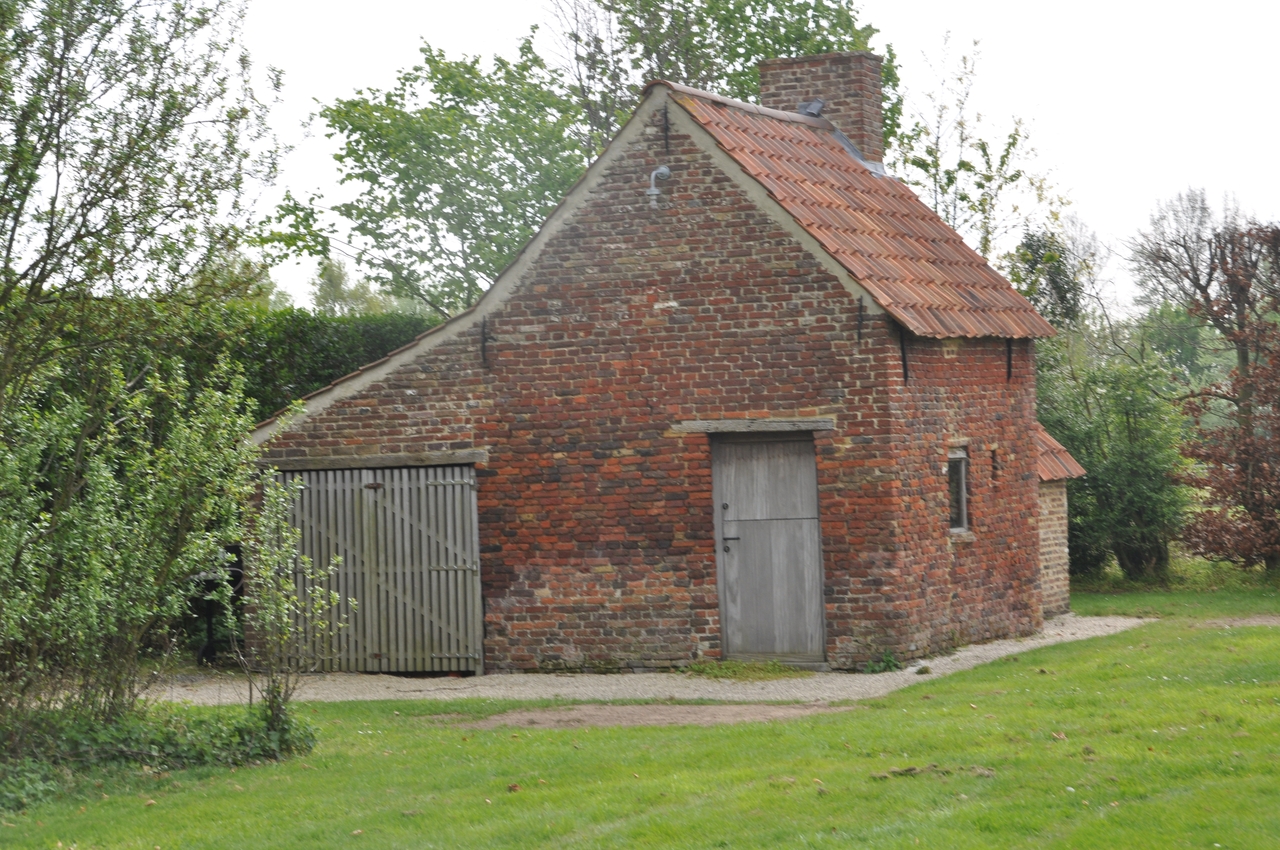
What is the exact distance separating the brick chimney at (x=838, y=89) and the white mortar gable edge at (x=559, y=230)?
399 cm

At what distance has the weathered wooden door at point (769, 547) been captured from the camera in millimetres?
14227

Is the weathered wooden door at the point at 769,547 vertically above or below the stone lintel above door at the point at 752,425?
below

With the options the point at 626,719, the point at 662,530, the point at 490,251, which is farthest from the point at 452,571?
the point at 490,251

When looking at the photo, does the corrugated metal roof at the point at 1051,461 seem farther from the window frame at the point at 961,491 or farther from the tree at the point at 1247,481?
the tree at the point at 1247,481

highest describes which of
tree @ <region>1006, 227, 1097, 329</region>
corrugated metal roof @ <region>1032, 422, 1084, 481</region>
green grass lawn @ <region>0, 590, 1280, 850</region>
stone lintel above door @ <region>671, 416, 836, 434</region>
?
tree @ <region>1006, 227, 1097, 329</region>

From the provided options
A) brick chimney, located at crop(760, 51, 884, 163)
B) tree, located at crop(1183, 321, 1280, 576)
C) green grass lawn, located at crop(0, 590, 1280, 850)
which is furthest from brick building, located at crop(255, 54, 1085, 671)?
tree, located at crop(1183, 321, 1280, 576)

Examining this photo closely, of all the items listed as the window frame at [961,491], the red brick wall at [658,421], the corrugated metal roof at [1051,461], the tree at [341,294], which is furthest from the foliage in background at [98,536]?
the tree at [341,294]

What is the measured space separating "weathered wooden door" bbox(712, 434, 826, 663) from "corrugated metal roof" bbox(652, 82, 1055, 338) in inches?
74.4

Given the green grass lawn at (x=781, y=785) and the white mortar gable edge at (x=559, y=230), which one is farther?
the white mortar gable edge at (x=559, y=230)

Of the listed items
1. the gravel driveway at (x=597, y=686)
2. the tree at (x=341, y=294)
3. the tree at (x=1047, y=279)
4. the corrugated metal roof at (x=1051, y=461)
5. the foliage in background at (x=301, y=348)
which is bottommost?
the gravel driveway at (x=597, y=686)

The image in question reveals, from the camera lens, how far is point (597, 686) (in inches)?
537

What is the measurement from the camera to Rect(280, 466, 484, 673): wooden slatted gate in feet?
49.0

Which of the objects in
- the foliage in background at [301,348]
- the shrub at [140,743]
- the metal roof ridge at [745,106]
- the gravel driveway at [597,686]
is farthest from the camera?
the foliage in background at [301,348]

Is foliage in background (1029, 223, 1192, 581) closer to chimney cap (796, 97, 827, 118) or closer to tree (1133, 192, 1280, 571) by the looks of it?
tree (1133, 192, 1280, 571)
